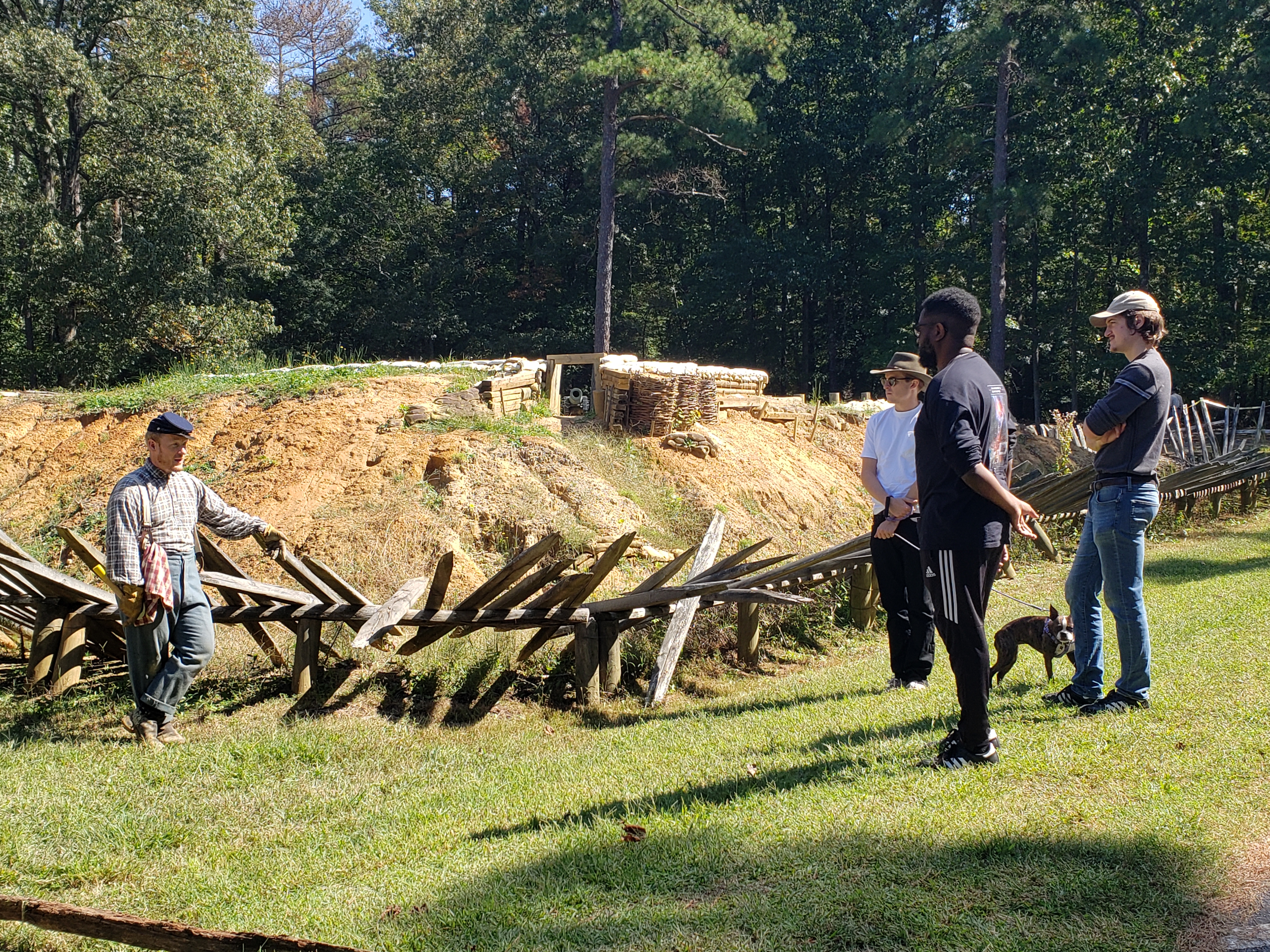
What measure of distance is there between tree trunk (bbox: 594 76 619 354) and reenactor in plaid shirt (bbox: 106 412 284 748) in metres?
20.0

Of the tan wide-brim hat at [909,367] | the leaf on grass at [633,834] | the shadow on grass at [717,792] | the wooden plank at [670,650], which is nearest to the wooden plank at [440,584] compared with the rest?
the wooden plank at [670,650]

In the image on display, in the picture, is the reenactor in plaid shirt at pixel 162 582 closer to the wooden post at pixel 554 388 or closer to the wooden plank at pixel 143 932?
the wooden plank at pixel 143 932

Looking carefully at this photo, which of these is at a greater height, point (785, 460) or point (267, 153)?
point (267, 153)

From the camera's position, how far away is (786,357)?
112 feet

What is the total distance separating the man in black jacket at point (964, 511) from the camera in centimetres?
A: 377

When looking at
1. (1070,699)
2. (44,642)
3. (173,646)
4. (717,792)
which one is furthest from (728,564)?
(44,642)

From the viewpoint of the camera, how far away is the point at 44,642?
5930mm

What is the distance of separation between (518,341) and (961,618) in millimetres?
27564

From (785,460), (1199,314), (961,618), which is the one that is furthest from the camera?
(1199,314)

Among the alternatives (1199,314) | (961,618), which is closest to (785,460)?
(961,618)

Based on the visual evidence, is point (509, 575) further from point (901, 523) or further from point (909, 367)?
point (909, 367)

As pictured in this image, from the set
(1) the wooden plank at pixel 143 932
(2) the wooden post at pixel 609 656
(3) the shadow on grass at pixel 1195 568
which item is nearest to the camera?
(1) the wooden plank at pixel 143 932

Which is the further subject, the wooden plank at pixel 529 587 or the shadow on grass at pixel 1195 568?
the shadow on grass at pixel 1195 568

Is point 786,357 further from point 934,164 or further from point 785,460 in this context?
point 785,460
